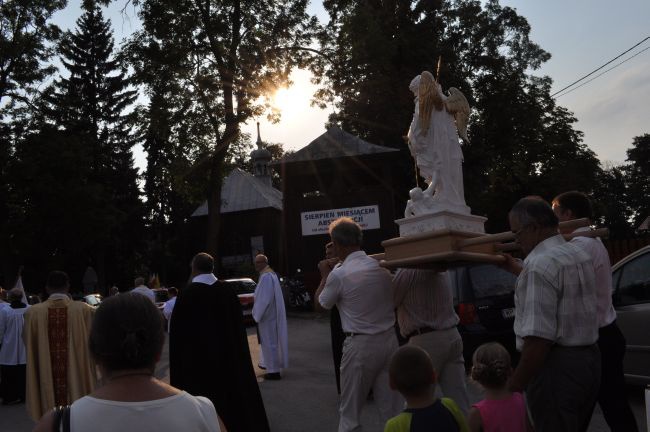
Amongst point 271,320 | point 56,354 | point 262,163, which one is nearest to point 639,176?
point 262,163

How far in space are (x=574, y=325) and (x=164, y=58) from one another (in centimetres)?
2379

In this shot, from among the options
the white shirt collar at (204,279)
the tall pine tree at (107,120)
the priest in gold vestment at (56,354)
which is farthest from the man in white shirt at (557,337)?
the tall pine tree at (107,120)

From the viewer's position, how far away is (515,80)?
39.7m

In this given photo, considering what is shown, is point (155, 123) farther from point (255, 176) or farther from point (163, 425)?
point (255, 176)

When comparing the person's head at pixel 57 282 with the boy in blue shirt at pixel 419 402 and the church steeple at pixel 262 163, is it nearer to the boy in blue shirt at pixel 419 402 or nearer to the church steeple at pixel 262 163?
the boy in blue shirt at pixel 419 402

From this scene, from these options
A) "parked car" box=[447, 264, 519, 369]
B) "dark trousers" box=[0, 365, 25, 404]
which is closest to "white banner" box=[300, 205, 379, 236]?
"dark trousers" box=[0, 365, 25, 404]

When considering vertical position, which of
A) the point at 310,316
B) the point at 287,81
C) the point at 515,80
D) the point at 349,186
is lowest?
the point at 310,316

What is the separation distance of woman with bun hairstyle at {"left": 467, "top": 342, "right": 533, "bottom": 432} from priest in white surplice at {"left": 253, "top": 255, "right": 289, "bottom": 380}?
8905 millimetres

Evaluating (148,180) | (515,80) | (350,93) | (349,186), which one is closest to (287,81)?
(350,93)

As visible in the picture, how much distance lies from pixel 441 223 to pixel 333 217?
27.9 m

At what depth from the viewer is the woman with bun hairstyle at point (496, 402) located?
372 cm

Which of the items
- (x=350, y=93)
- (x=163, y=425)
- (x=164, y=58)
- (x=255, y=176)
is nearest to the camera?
(x=163, y=425)

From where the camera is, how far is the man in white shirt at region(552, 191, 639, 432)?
4906 mm

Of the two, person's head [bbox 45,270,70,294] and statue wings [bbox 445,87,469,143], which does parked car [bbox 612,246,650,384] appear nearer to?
statue wings [bbox 445,87,469,143]
